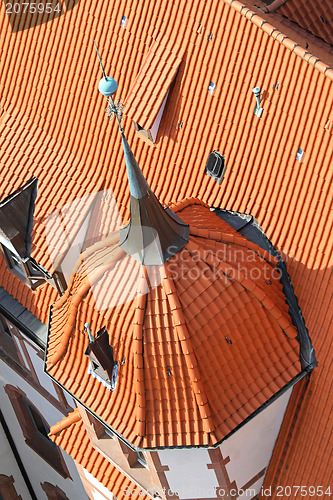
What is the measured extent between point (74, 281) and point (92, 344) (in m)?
2.34

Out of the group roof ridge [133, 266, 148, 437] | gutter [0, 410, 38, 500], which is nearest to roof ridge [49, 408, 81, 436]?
roof ridge [133, 266, 148, 437]

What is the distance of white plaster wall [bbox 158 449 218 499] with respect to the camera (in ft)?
64.0

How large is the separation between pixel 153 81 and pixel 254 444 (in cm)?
897

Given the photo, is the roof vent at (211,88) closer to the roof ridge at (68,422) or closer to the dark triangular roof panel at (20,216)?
the dark triangular roof panel at (20,216)

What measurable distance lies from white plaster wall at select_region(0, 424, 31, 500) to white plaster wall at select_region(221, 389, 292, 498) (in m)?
14.5

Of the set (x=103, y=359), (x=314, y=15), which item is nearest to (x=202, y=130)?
(x=314, y=15)

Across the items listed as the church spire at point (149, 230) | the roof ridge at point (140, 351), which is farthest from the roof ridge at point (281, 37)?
the roof ridge at point (140, 351)

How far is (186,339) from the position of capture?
59.8ft

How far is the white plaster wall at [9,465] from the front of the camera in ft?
109

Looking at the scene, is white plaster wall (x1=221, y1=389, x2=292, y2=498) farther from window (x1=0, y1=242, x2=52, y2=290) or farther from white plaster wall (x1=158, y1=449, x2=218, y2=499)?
window (x1=0, y1=242, x2=52, y2=290)

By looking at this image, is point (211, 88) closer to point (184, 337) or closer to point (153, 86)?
point (153, 86)

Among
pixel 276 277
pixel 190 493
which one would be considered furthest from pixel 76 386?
pixel 276 277

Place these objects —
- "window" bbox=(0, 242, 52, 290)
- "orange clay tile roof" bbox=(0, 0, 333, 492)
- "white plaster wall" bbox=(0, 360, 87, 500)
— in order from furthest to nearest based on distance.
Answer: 1. "white plaster wall" bbox=(0, 360, 87, 500)
2. "window" bbox=(0, 242, 52, 290)
3. "orange clay tile roof" bbox=(0, 0, 333, 492)

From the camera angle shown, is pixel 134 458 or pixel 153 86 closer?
pixel 134 458
